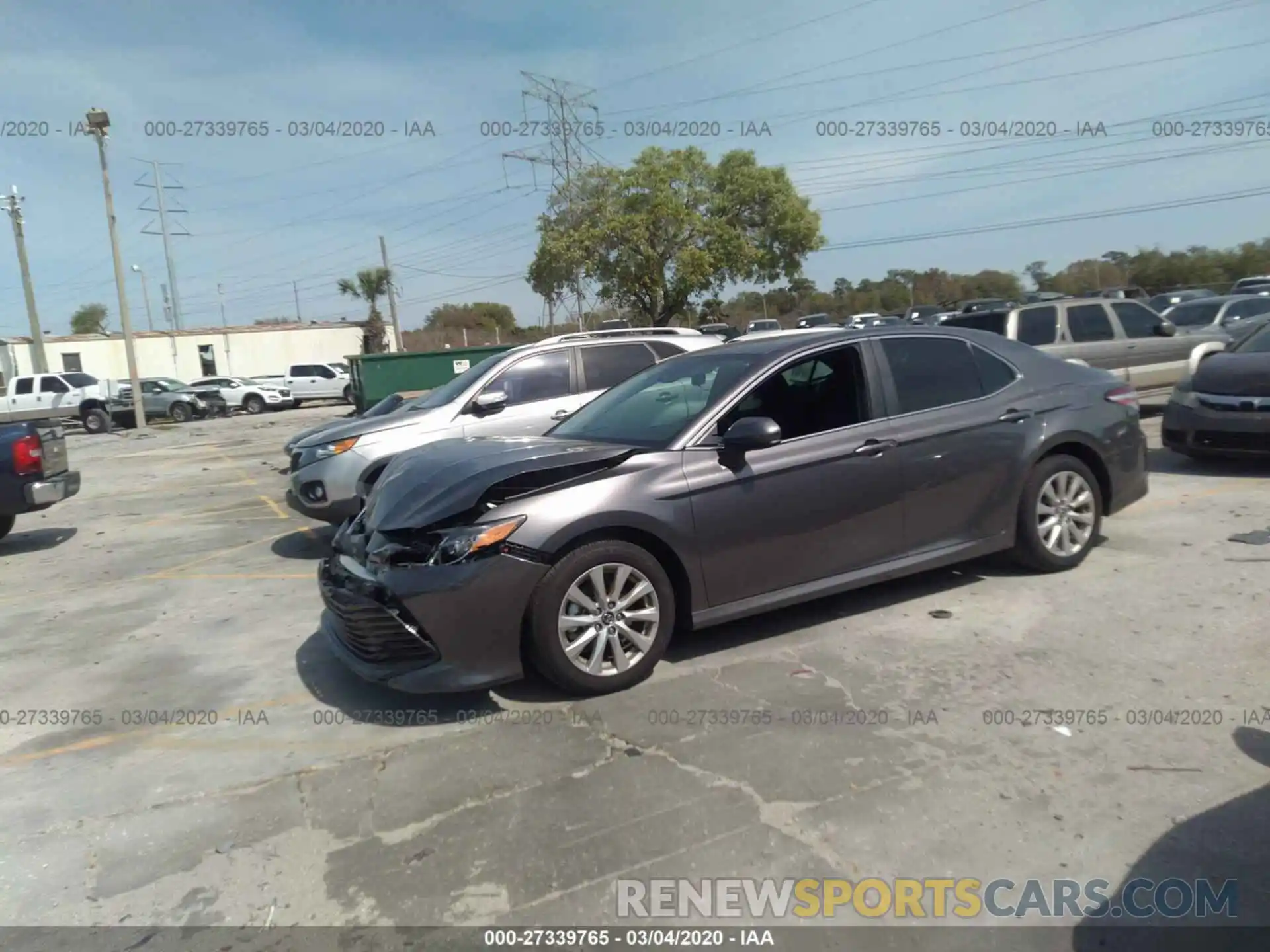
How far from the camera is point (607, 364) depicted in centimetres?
883

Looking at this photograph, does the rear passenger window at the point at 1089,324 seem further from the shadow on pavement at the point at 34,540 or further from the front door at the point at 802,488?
the shadow on pavement at the point at 34,540

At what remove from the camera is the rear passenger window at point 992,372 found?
573 centimetres

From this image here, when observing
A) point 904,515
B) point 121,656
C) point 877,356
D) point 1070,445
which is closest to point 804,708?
point 904,515

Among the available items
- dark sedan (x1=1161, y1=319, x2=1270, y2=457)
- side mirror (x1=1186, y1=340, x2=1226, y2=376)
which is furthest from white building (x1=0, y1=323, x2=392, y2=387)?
dark sedan (x1=1161, y1=319, x2=1270, y2=457)

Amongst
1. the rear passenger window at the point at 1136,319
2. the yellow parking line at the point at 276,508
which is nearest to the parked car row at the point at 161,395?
the yellow parking line at the point at 276,508

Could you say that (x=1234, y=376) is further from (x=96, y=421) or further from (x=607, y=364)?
(x=96, y=421)

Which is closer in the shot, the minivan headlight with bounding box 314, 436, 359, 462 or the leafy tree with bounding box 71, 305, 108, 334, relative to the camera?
the minivan headlight with bounding box 314, 436, 359, 462

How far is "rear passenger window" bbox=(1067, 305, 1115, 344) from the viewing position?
39.7 feet

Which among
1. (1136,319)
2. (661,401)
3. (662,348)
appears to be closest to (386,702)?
(661,401)

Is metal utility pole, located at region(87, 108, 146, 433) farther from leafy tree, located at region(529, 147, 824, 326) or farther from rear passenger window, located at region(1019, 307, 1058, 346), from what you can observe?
rear passenger window, located at region(1019, 307, 1058, 346)

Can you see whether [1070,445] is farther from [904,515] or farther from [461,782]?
[461,782]

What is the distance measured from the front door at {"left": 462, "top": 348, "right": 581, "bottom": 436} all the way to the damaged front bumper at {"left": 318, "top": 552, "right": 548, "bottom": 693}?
3883 mm

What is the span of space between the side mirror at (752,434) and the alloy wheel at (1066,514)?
2.07 meters

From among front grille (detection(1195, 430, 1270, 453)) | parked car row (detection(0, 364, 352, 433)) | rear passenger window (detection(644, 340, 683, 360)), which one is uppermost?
parked car row (detection(0, 364, 352, 433))
